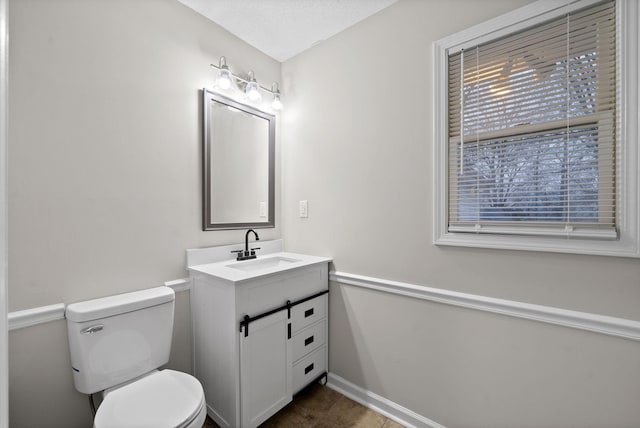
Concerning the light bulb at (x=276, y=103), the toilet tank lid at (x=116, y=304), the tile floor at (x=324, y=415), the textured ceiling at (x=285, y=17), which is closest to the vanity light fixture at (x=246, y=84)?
the light bulb at (x=276, y=103)

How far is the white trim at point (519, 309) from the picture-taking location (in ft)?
3.47

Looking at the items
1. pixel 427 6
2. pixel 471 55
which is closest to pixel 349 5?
pixel 427 6

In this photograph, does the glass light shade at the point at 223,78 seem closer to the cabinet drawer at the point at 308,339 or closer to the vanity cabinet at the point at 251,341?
the vanity cabinet at the point at 251,341

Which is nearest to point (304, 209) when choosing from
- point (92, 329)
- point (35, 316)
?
point (92, 329)

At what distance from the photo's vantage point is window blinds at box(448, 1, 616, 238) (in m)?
1.09

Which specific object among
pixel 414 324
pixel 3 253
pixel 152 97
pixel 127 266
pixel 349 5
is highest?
pixel 349 5

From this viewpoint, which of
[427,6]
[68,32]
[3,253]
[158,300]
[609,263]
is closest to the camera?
[3,253]

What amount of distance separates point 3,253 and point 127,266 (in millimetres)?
1058

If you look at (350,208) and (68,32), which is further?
(350,208)

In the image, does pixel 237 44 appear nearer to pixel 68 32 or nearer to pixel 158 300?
pixel 68 32

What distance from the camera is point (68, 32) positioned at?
123 centimetres

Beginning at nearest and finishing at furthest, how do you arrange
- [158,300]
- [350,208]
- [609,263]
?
[609,263]
[158,300]
[350,208]

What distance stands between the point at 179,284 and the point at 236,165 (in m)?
0.86

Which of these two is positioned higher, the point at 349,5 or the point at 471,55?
the point at 349,5
